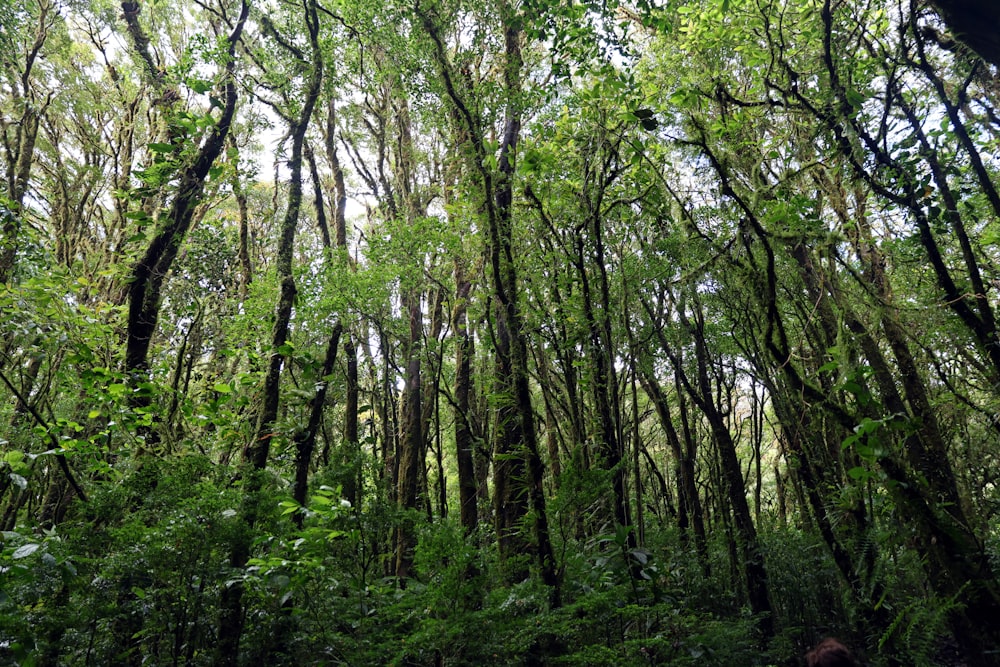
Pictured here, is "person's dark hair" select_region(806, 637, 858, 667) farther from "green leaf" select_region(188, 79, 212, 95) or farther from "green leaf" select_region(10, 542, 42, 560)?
"green leaf" select_region(188, 79, 212, 95)

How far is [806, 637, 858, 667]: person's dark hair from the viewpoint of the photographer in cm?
329

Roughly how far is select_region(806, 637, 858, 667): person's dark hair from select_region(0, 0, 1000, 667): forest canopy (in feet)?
1.11

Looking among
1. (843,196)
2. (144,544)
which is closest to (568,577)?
(144,544)

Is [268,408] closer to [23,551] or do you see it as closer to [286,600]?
[286,600]

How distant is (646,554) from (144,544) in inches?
140

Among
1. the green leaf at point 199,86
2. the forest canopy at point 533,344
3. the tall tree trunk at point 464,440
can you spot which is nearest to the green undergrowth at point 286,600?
the forest canopy at point 533,344

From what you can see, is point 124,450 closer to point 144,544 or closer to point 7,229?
point 144,544

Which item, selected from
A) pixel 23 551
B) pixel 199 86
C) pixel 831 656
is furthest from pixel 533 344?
pixel 23 551

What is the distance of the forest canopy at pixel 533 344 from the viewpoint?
3.94 metres

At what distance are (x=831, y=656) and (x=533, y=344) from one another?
21.9 feet

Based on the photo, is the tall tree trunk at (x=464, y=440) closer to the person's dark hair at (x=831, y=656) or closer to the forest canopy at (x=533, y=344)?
the forest canopy at (x=533, y=344)

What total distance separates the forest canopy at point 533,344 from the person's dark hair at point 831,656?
0.34 meters

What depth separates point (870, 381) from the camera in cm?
884

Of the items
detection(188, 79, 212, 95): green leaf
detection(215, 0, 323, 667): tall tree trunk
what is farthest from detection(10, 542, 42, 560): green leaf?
detection(188, 79, 212, 95): green leaf
